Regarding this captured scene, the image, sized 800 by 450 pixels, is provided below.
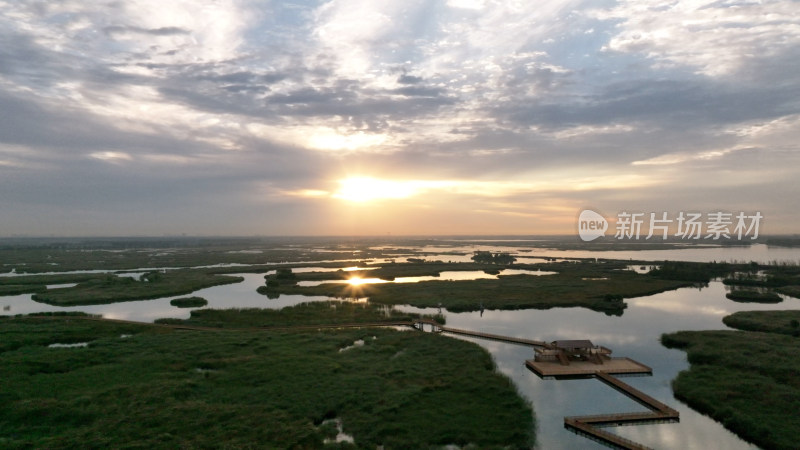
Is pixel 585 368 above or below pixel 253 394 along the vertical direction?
below

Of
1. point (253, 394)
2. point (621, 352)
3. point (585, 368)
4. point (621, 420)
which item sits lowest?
point (621, 352)

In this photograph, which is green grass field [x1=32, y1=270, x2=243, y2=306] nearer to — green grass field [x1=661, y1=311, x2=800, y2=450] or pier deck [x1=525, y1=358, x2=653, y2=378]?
pier deck [x1=525, y1=358, x2=653, y2=378]

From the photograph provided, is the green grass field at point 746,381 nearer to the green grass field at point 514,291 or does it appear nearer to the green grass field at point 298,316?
the green grass field at point 514,291

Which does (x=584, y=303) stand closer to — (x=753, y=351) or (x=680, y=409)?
(x=753, y=351)

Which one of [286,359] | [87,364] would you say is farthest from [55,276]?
[286,359]

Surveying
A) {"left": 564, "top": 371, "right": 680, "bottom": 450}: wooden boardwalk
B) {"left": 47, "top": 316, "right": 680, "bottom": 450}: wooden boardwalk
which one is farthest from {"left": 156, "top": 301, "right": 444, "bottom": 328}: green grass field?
{"left": 564, "top": 371, "right": 680, "bottom": 450}: wooden boardwalk

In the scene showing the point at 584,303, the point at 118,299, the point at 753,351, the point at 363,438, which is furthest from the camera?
the point at 118,299

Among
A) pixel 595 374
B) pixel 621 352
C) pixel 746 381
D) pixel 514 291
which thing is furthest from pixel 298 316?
pixel 746 381

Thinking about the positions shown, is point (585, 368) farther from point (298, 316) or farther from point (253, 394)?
point (298, 316)
